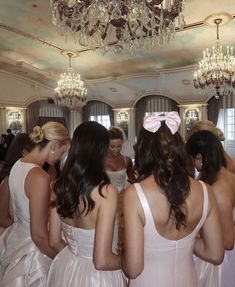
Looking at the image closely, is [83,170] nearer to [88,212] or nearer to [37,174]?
[88,212]

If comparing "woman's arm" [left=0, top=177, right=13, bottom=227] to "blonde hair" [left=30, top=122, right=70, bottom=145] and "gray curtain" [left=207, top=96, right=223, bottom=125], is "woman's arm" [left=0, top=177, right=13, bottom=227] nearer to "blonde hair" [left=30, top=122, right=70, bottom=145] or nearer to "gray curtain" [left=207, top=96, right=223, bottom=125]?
"blonde hair" [left=30, top=122, right=70, bottom=145]

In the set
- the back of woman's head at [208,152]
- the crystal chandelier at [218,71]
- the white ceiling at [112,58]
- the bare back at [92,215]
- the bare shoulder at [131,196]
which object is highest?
the white ceiling at [112,58]

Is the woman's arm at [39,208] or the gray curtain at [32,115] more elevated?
the gray curtain at [32,115]

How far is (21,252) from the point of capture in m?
1.74

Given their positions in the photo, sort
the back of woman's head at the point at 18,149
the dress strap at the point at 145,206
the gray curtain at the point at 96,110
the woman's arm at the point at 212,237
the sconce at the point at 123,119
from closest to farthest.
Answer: the dress strap at the point at 145,206 < the woman's arm at the point at 212,237 < the back of woman's head at the point at 18,149 < the sconce at the point at 123,119 < the gray curtain at the point at 96,110

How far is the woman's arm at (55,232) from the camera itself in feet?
4.91

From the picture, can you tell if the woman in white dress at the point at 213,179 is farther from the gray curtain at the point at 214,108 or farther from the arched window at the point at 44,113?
the arched window at the point at 44,113

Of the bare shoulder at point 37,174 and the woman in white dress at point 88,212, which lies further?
the bare shoulder at point 37,174

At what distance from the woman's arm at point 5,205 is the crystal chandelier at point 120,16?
6.67 feet

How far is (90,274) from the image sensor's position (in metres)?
1.38

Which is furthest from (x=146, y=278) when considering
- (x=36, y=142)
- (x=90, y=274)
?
(x=36, y=142)

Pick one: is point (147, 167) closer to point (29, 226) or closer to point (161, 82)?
point (29, 226)

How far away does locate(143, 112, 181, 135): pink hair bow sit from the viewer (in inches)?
47.1

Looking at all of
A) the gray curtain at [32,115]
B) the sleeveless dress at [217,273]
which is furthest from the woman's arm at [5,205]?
the gray curtain at [32,115]
